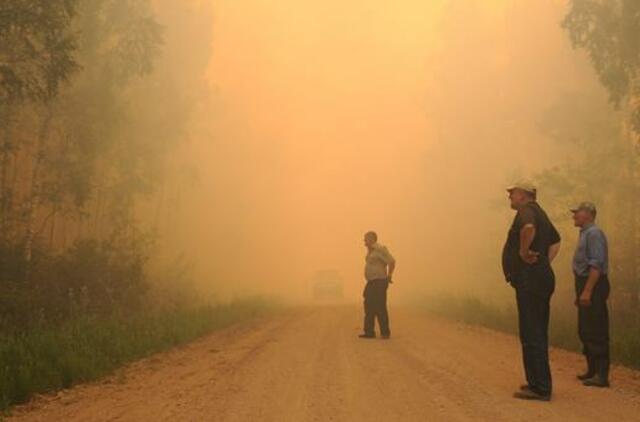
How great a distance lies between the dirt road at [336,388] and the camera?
6.07m

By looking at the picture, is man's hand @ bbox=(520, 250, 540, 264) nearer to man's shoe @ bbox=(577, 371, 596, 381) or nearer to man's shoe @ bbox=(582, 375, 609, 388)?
man's shoe @ bbox=(582, 375, 609, 388)

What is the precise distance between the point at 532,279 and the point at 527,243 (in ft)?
1.33

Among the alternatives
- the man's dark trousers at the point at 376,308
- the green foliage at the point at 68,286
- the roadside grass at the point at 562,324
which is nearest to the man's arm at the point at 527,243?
the roadside grass at the point at 562,324

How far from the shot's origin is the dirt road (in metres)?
6.07

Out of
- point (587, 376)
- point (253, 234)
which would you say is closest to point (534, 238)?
point (587, 376)

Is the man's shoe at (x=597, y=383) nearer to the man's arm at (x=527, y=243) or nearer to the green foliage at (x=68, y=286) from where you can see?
the man's arm at (x=527, y=243)

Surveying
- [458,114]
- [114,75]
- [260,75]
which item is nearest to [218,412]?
[114,75]

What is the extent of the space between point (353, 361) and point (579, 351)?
13.8 feet

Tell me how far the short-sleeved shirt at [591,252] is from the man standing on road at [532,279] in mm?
999

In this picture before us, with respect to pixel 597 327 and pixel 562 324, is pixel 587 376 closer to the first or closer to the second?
pixel 597 327

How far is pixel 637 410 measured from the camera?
6.24 meters

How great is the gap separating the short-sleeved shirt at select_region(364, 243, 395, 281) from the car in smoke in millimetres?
29077

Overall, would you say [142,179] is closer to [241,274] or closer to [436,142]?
[436,142]

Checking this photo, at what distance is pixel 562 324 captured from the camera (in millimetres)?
13430
